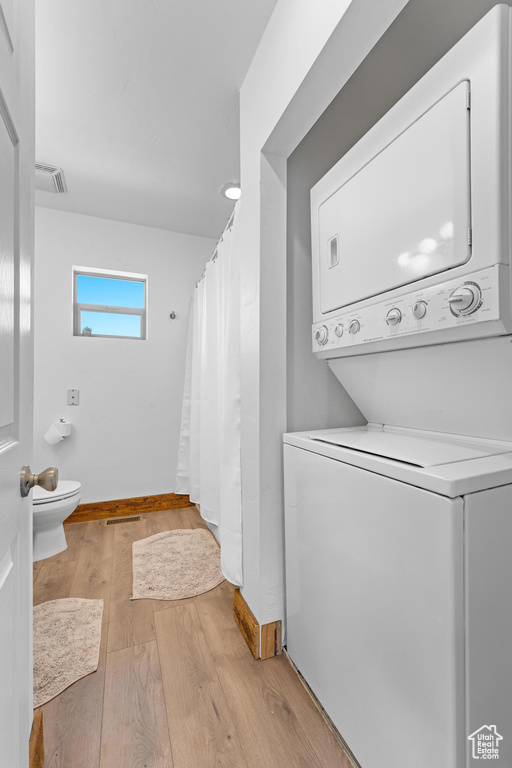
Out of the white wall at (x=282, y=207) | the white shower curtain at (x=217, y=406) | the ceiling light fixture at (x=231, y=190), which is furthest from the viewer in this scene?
the ceiling light fixture at (x=231, y=190)

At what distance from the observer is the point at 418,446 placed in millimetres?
915

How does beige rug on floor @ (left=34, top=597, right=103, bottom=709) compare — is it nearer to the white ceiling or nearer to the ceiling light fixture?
the white ceiling

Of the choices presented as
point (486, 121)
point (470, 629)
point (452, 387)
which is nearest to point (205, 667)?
point (470, 629)

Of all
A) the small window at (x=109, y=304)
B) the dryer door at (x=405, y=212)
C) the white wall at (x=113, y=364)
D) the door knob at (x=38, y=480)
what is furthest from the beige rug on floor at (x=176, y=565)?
the small window at (x=109, y=304)

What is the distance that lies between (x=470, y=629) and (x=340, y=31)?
141cm

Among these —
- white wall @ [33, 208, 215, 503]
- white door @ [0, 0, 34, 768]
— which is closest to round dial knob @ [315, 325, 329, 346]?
white door @ [0, 0, 34, 768]

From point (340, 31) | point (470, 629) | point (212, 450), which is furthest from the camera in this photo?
point (212, 450)

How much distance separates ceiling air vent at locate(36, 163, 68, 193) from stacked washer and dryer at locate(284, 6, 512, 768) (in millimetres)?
1928

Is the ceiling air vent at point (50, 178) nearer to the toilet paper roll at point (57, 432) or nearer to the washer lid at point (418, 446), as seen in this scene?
the toilet paper roll at point (57, 432)

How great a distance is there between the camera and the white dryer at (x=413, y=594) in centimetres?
65

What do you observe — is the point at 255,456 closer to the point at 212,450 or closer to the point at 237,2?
the point at 212,450

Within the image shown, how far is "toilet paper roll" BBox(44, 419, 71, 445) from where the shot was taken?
8.49 feet

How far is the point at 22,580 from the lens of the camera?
726 mm

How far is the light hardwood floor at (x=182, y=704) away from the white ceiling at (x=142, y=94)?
7.89 feet
